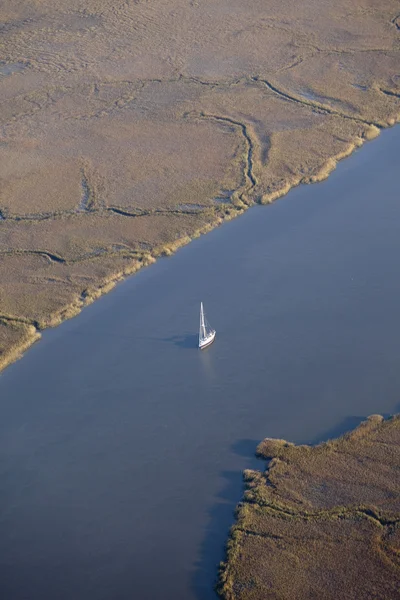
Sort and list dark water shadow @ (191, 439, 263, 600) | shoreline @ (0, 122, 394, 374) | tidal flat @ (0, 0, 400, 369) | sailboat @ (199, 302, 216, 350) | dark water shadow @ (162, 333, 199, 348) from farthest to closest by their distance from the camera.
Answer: tidal flat @ (0, 0, 400, 369)
shoreline @ (0, 122, 394, 374)
dark water shadow @ (162, 333, 199, 348)
sailboat @ (199, 302, 216, 350)
dark water shadow @ (191, 439, 263, 600)

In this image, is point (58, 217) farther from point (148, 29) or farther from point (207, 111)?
point (148, 29)

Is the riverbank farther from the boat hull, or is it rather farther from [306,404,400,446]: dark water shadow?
the boat hull

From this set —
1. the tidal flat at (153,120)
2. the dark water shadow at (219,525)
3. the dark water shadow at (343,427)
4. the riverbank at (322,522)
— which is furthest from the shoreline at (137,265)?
the dark water shadow at (343,427)

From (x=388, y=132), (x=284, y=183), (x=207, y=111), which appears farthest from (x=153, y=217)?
(x=388, y=132)

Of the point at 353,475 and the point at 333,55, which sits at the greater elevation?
the point at 333,55

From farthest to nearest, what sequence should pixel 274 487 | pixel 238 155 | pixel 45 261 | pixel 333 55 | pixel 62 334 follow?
pixel 333 55, pixel 238 155, pixel 45 261, pixel 62 334, pixel 274 487

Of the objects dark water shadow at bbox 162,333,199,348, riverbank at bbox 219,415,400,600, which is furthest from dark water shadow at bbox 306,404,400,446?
dark water shadow at bbox 162,333,199,348

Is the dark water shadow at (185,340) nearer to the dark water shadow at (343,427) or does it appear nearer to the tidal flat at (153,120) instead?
the tidal flat at (153,120)
